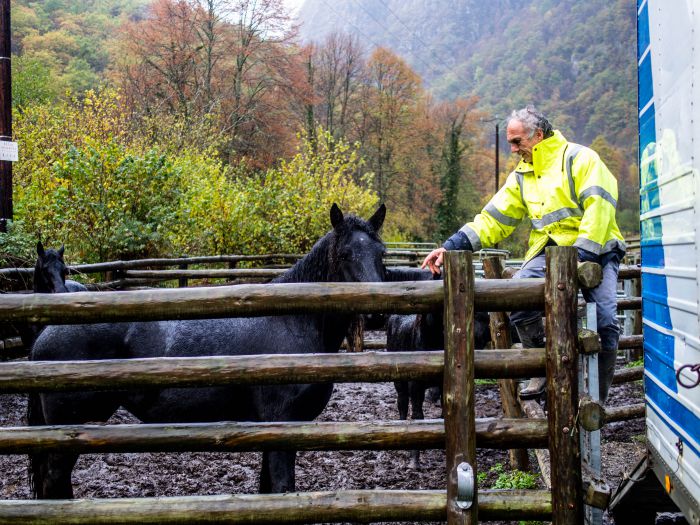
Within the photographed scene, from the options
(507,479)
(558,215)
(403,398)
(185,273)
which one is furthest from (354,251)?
(185,273)

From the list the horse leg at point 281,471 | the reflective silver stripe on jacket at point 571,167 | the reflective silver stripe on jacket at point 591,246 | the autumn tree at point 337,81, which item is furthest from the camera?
the autumn tree at point 337,81

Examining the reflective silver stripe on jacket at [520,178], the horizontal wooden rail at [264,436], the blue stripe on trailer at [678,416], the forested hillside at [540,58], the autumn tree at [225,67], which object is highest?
the forested hillside at [540,58]

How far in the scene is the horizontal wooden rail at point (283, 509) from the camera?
9.02 ft

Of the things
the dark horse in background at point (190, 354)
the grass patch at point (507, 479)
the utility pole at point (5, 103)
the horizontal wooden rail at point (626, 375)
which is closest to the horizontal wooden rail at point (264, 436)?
the dark horse in background at point (190, 354)

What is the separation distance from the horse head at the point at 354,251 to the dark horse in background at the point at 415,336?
1.64 meters

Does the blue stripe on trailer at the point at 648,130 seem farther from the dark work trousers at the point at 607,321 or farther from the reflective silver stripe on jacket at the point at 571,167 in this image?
the dark work trousers at the point at 607,321

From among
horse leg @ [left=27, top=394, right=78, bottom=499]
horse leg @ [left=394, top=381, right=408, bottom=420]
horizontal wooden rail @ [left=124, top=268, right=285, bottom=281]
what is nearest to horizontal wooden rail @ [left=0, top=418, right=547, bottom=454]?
horse leg @ [left=27, top=394, right=78, bottom=499]

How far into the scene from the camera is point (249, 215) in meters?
18.2

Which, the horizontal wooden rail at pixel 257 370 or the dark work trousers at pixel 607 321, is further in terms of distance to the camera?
the dark work trousers at pixel 607 321

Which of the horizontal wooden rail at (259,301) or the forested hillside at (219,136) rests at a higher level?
the forested hillside at (219,136)

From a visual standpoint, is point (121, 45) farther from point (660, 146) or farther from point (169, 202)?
point (660, 146)

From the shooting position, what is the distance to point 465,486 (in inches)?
104

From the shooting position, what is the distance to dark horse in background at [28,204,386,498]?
379 centimetres

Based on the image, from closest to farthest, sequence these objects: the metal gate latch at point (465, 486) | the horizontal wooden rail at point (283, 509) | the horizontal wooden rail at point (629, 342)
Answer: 1. the metal gate latch at point (465, 486)
2. the horizontal wooden rail at point (283, 509)
3. the horizontal wooden rail at point (629, 342)
